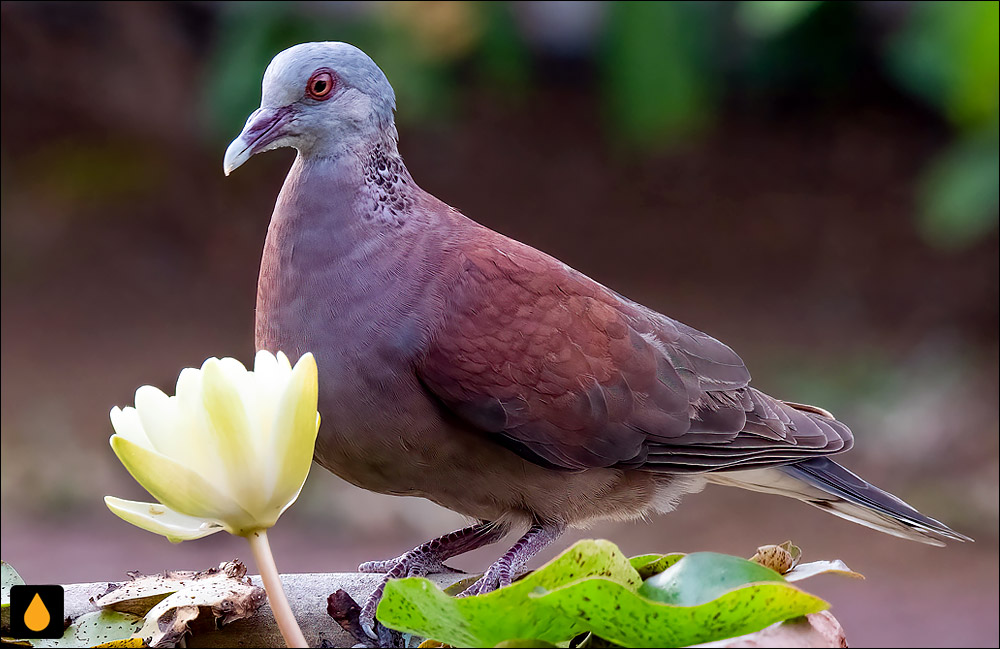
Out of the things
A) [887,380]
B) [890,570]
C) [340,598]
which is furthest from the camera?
[887,380]

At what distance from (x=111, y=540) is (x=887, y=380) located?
15.4ft

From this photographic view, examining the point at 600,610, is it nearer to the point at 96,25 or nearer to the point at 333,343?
the point at 333,343

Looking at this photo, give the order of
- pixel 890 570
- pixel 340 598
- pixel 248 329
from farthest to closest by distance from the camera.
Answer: pixel 248 329 < pixel 890 570 < pixel 340 598

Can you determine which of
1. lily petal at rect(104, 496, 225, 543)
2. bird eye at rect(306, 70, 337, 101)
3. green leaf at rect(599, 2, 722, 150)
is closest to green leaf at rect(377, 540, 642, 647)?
lily petal at rect(104, 496, 225, 543)

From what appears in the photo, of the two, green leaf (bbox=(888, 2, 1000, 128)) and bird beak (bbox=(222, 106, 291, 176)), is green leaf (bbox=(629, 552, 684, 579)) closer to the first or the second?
bird beak (bbox=(222, 106, 291, 176))

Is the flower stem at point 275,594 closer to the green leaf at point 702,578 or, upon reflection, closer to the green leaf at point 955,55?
the green leaf at point 702,578

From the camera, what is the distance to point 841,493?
235 centimetres

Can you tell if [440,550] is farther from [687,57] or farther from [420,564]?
[687,57]

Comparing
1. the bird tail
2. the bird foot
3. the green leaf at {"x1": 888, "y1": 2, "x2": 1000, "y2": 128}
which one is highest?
the green leaf at {"x1": 888, "y1": 2, "x2": 1000, "y2": 128}

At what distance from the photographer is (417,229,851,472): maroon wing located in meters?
1.85

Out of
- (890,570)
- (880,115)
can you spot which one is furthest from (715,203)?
(890,570)

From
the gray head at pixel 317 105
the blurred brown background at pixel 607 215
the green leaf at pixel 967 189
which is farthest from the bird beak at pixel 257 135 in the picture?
the green leaf at pixel 967 189

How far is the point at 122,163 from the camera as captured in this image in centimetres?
755

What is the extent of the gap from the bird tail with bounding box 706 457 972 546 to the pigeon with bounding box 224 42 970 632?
0.13m
